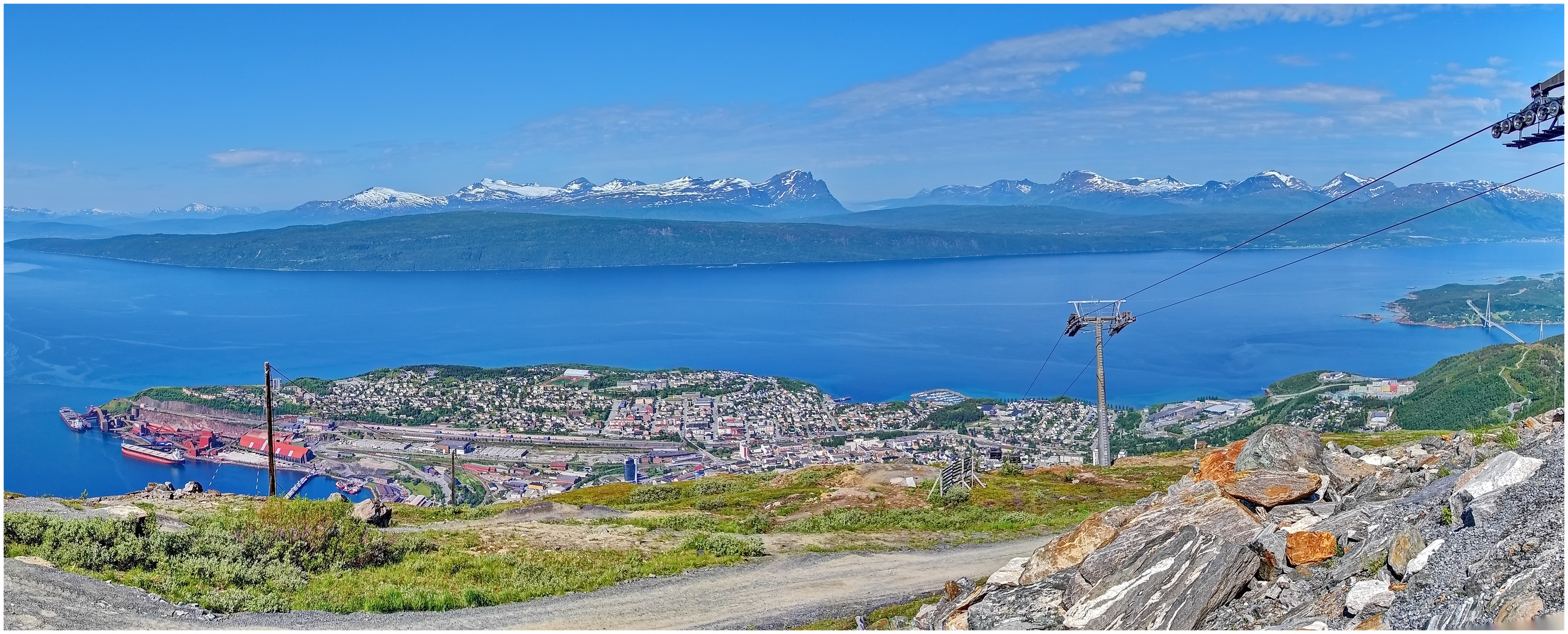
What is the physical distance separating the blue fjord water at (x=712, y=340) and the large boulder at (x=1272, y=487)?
56.4 m

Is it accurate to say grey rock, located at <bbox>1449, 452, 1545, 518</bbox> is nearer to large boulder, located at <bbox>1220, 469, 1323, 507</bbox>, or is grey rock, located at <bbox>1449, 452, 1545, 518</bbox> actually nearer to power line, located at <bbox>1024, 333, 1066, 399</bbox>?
large boulder, located at <bbox>1220, 469, 1323, 507</bbox>

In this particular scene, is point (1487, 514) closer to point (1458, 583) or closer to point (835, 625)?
point (1458, 583)

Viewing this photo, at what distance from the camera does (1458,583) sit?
8430 mm

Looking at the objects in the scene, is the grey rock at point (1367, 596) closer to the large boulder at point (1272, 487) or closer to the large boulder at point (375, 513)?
Result: the large boulder at point (1272, 487)

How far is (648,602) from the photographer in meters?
14.1

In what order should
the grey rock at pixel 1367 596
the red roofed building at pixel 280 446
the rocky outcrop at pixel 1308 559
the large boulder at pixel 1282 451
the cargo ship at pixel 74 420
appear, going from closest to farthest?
the rocky outcrop at pixel 1308 559, the grey rock at pixel 1367 596, the large boulder at pixel 1282 451, the red roofed building at pixel 280 446, the cargo ship at pixel 74 420

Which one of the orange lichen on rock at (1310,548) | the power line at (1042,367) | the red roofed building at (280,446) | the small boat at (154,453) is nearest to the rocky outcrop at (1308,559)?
the orange lichen on rock at (1310,548)

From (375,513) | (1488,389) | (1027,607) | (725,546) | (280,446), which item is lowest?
(280,446)

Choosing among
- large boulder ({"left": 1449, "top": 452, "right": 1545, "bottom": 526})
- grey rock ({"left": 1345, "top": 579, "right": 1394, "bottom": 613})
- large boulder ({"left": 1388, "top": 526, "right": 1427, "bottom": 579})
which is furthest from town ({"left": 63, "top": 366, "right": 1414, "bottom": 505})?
grey rock ({"left": 1345, "top": 579, "right": 1394, "bottom": 613})

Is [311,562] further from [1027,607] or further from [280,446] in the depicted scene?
[280,446]

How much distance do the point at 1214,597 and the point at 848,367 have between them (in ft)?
320

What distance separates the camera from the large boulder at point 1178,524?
11.1 m

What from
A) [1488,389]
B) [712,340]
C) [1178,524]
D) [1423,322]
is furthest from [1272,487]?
[1423,322]

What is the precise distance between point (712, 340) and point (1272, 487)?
119568 millimetres
